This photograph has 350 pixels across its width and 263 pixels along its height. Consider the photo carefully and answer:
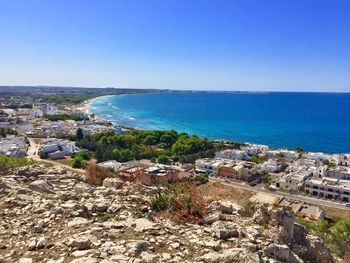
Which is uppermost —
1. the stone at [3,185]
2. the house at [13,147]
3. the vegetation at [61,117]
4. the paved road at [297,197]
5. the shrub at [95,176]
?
the stone at [3,185]

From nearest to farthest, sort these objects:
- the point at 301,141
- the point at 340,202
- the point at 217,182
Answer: the point at 340,202, the point at 217,182, the point at 301,141

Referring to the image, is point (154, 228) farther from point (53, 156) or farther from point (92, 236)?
point (53, 156)

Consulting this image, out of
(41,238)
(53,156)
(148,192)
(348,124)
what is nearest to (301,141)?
(348,124)

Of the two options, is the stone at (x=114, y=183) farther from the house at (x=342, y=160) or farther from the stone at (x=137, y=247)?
the house at (x=342, y=160)

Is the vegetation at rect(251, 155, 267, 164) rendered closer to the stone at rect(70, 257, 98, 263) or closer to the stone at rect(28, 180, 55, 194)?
the stone at rect(28, 180, 55, 194)

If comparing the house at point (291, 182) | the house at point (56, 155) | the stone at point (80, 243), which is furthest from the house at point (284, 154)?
the stone at point (80, 243)

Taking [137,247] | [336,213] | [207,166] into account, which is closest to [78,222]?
[137,247]

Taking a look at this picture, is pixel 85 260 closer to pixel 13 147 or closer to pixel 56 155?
pixel 56 155
